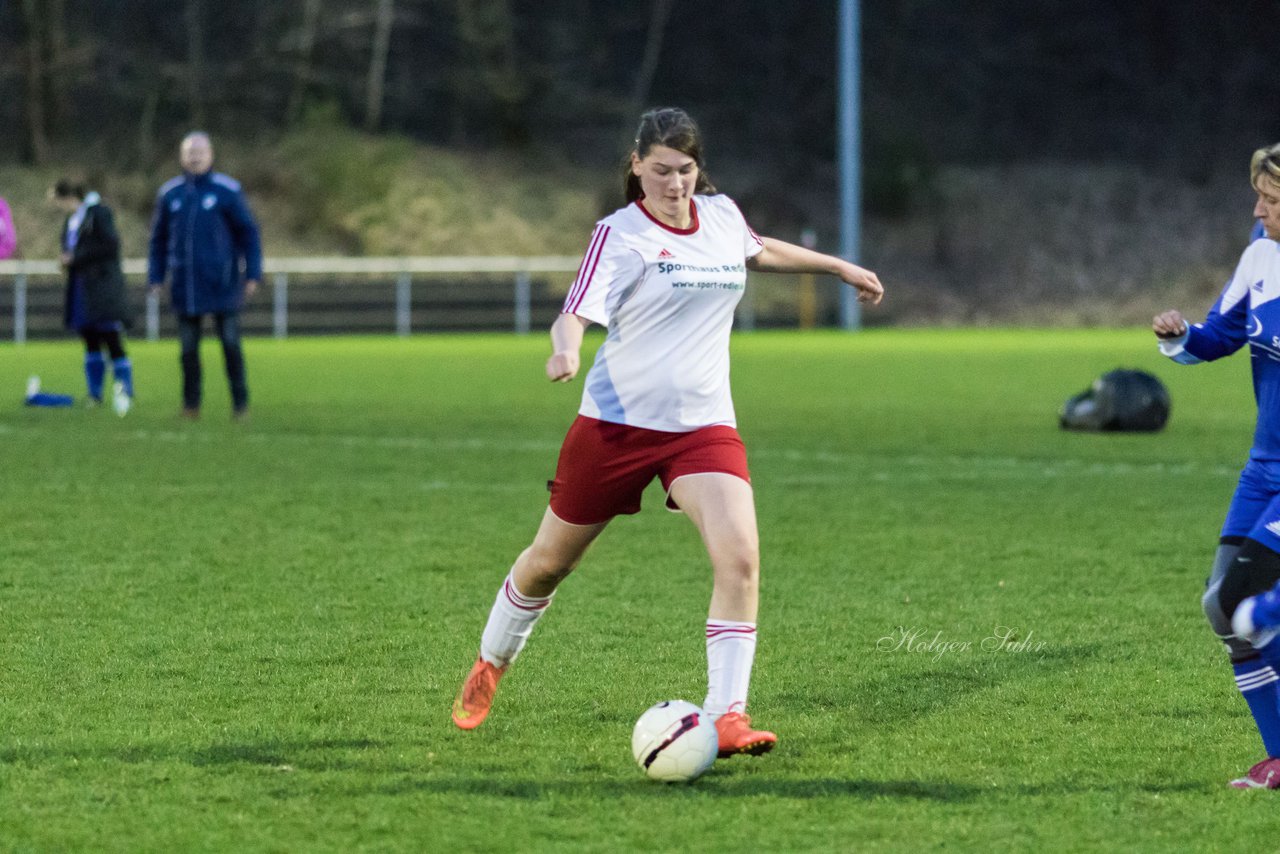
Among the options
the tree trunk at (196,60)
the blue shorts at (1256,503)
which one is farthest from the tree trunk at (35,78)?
the blue shorts at (1256,503)

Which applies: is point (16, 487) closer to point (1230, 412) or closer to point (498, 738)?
point (498, 738)

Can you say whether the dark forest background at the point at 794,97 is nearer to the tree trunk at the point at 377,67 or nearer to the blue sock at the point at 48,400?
the tree trunk at the point at 377,67

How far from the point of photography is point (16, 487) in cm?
1083

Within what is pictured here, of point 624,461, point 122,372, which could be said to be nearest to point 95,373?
point 122,372

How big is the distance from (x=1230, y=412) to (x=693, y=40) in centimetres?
3170

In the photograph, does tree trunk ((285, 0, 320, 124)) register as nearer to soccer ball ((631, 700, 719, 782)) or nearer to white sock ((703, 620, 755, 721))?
white sock ((703, 620, 755, 721))

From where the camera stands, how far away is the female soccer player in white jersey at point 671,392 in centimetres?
497

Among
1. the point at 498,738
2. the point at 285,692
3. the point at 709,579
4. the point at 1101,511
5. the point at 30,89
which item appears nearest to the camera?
the point at 498,738

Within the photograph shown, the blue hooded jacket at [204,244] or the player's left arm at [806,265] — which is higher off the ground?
the player's left arm at [806,265]

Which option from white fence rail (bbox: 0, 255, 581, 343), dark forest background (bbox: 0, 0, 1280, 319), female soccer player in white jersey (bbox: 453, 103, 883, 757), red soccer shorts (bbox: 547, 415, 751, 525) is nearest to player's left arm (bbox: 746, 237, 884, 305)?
female soccer player in white jersey (bbox: 453, 103, 883, 757)

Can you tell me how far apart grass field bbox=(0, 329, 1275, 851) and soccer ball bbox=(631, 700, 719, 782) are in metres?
0.07

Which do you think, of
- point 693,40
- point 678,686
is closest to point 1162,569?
point 678,686

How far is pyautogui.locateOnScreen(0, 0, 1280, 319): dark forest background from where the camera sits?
1588 inches

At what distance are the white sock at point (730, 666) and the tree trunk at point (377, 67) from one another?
124ft
